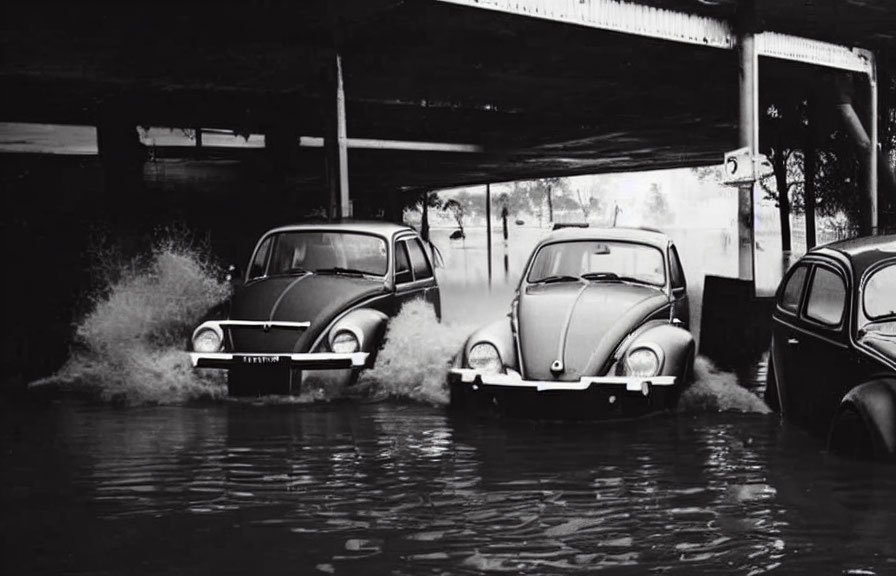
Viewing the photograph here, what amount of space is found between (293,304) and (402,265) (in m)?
1.76

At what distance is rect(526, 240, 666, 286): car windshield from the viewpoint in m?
11.2

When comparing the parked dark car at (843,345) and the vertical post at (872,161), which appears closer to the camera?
the parked dark car at (843,345)

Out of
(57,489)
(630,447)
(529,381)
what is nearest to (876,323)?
(630,447)

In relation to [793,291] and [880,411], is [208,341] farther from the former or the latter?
[880,411]

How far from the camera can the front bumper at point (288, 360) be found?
10750mm

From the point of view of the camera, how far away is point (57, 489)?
7.48m

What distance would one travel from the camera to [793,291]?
910 centimetres

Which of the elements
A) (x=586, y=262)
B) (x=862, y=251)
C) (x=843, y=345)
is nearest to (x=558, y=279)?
(x=586, y=262)

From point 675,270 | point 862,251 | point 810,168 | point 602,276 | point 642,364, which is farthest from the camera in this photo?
point 810,168

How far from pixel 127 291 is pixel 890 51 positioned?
14.8m

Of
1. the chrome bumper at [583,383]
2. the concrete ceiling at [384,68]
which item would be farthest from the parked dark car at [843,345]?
the concrete ceiling at [384,68]

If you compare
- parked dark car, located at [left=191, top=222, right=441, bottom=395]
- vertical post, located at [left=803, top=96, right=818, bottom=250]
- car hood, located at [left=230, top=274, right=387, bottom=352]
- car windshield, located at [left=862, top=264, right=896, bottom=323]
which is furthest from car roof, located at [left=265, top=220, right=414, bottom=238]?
vertical post, located at [left=803, top=96, right=818, bottom=250]

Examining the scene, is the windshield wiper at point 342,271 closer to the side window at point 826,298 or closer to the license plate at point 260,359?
the license plate at point 260,359

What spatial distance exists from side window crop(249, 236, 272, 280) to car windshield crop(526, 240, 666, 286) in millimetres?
2810
